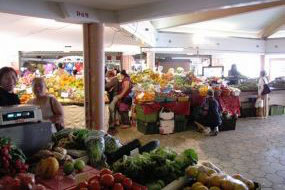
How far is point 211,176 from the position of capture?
1998 millimetres

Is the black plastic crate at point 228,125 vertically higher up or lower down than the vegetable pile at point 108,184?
lower down

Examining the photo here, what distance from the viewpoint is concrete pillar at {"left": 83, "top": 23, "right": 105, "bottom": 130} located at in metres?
5.08

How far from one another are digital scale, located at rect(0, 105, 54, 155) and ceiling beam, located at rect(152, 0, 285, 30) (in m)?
5.49

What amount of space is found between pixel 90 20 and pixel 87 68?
841mm

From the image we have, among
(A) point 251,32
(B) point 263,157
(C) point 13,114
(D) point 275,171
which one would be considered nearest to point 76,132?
(C) point 13,114

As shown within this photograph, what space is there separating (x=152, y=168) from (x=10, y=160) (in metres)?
0.97

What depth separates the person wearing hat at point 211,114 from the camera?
6707 millimetres

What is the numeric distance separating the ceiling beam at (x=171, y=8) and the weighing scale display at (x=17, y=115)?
115 inches

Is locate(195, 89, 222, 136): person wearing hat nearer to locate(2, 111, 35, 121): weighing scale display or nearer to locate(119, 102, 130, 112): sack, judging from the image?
locate(119, 102, 130, 112): sack

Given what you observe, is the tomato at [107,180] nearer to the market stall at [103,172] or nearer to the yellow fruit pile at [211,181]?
the market stall at [103,172]

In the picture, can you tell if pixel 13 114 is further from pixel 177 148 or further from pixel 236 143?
pixel 236 143

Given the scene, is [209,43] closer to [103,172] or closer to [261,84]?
[261,84]

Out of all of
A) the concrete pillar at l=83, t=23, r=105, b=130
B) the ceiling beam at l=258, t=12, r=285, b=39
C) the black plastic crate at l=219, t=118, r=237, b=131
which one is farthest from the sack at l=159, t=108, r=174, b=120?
the ceiling beam at l=258, t=12, r=285, b=39

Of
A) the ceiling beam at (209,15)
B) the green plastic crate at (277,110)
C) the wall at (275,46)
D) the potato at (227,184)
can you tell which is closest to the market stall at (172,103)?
the ceiling beam at (209,15)
